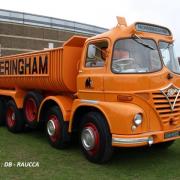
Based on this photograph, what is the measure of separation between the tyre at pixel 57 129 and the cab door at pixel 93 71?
86cm

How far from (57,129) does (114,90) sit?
6.87 ft

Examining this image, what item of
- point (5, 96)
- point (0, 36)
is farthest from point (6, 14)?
point (5, 96)

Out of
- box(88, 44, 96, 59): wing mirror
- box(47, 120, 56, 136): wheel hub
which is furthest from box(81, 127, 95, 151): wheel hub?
box(88, 44, 96, 59): wing mirror

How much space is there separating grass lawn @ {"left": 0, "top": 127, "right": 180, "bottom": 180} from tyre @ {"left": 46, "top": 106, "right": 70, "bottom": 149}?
0.18 meters

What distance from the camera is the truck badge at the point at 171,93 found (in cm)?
694

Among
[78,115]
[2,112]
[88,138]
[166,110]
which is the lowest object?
[88,138]

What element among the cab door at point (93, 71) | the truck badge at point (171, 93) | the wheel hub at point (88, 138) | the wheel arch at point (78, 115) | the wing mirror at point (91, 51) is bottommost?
the wheel hub at point (88, 138)

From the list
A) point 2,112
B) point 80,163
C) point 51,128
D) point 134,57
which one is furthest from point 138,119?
point 2,112

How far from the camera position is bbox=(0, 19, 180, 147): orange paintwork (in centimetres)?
665

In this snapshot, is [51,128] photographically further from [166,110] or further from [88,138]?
[166,110]

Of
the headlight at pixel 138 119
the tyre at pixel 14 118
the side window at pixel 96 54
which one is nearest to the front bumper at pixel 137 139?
the headlight at pixel 138 119

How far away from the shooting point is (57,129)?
8375 millimetres

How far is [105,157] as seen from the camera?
7.00 meters

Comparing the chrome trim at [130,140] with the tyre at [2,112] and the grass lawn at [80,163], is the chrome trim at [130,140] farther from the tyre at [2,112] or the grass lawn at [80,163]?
the tyre at [2,112]
